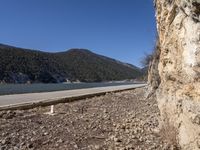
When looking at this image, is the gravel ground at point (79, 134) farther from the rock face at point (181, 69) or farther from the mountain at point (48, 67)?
the mountain at point (48, 67)

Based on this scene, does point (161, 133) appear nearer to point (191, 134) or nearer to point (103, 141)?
point (103, 141)

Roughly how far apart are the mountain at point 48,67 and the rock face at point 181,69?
109 m

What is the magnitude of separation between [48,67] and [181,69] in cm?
13718

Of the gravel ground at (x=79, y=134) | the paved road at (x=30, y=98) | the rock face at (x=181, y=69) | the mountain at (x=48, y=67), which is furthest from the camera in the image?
the mountain at (x=48, y=67)

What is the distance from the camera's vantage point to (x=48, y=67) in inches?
5684

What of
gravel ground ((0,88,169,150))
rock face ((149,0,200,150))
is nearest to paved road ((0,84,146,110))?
gravel ground ((0,88,169,150))

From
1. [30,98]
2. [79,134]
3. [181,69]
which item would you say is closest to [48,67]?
[30,98]

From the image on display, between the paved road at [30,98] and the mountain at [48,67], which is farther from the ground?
the mountain at [48,67]

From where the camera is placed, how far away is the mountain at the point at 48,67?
399ft

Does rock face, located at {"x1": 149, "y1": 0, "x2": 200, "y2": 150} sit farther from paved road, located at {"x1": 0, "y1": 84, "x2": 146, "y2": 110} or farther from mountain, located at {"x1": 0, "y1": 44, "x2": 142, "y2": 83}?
mountain, located at {"x1": 0, "y1": 44, "x2": 142, "y2": 83}

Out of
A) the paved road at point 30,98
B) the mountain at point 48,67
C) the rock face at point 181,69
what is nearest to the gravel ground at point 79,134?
the rock face at point 181,69

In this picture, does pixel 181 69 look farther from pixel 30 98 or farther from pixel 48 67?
pixel 48 67

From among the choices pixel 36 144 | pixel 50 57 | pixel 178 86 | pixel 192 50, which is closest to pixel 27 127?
pixel 36 144

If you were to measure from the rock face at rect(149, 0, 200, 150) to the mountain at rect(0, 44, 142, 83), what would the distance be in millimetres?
108514
